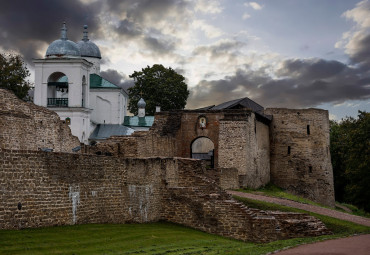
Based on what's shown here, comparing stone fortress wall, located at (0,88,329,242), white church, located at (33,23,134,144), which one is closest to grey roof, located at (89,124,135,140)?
white church, located at (33,23,134,144)

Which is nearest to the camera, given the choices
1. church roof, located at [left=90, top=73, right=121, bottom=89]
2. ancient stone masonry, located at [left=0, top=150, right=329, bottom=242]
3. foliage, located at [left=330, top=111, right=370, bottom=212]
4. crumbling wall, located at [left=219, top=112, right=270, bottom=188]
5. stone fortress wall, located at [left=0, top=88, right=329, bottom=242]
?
ancient stone masonry, located at [left=0, top=150, right=329, bottom=242]

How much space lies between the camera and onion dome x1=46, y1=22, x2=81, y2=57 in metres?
65.2

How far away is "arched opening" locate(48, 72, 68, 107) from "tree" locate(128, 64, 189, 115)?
46.2 feet

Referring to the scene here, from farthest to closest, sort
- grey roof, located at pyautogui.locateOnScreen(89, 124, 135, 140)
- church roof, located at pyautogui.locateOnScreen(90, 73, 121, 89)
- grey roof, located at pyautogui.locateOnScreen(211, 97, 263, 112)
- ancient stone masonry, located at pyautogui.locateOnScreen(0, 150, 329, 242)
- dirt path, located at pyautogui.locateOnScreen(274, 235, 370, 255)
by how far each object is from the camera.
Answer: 1. church roof, located at pyautogui.locateOnScreen(90, 73, 121, 89)
2. grey roof, located at pyautogui.locateOnScreen(89, 124, 135, 140)
3. grey roof, located at pyautogui.locateOnScreen(211, 97, 263, 112)
4. dirt path, located at pyautogui.locateOnScreen(274, 235, 370, 255)
5. ancient stone masonry, located at pyautogui.locateOnScreen(0, 150, 329, 242)

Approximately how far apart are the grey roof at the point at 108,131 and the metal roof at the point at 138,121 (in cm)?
285

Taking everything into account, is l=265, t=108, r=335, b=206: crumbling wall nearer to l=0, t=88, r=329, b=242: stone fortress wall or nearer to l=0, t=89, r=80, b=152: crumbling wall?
l=0, t=88, r=329, b=242: stone fortress wall

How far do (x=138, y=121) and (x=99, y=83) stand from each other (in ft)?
23.1

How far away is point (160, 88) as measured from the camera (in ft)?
259

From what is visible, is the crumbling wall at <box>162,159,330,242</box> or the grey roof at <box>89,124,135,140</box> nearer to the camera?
the crumbling wall at <box>162,159,330,242</box>

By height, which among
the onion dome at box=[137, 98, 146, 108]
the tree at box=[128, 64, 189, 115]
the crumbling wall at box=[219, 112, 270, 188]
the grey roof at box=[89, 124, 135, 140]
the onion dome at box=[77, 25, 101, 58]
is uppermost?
the onion dome at box=[77, 25, 101, 58]

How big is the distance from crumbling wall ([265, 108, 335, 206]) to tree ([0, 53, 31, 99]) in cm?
2373

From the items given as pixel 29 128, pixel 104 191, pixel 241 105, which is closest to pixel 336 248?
pixel 104 191

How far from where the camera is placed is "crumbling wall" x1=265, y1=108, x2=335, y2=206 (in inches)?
1716

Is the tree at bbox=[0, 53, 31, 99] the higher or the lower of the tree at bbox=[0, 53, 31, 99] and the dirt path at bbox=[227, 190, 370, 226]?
the higher
